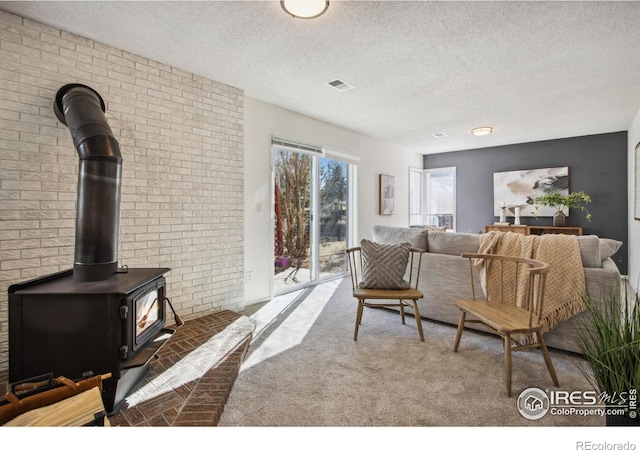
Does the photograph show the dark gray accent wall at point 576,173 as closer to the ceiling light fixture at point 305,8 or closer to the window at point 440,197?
the window at point 440,197

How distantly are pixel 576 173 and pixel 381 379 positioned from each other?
19.0 ft

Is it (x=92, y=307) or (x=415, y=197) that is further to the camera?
(x=415, y=197)

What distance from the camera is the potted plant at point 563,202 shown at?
5.44 meters

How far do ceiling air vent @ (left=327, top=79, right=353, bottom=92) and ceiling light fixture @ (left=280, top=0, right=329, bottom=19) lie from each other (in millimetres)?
1169

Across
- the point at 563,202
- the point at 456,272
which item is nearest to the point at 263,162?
the point at 456,272

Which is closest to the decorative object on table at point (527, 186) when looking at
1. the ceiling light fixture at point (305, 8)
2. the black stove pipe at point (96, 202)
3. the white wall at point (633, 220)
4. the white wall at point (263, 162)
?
the white wall at point (633, 220)

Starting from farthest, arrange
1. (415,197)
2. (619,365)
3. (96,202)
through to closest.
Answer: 1. (415,197)
2. (96,202)
3. (619,365)

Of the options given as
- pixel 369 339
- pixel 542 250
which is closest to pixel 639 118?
pixel 542 250

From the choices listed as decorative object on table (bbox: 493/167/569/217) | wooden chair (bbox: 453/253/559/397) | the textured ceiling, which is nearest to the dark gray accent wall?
decorative object on table (bbox: 493/167/569/217)

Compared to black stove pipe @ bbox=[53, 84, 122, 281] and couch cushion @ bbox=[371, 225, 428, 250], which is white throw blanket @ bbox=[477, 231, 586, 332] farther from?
black stove pipe @ bbox=[53, 84, 122, 281]

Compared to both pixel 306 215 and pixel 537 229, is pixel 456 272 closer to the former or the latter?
pixel 306 215

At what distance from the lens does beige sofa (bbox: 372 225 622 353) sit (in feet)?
7.64

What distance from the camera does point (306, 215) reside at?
464 cm

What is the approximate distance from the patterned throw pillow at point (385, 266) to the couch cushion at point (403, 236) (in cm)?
33
